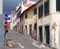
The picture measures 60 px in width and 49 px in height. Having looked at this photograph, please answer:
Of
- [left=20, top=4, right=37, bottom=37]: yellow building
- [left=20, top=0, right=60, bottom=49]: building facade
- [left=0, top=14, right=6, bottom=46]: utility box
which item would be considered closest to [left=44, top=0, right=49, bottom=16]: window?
[left=20, top=0, right=60, bottom=49]: building facade

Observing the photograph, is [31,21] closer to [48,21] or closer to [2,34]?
[48,21]

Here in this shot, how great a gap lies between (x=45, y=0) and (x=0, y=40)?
11190mm

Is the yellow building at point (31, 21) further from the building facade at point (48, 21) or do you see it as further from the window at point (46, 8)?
the window at point (46, 8)

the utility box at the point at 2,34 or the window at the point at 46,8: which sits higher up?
the window at the point at 46,8

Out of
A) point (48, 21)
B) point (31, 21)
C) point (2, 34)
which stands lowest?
point (2, 34)

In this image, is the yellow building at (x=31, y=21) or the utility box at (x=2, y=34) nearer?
the utility box at (x=2, y=34)

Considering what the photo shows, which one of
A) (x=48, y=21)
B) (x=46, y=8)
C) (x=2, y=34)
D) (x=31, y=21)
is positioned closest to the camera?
(x=2, y=34)

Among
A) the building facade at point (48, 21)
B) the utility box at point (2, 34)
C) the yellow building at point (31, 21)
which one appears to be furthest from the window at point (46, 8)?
the utility box at point (2, 34)

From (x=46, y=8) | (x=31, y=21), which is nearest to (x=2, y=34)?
(x=46, y=8)

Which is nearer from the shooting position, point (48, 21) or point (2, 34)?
point (2, 34)

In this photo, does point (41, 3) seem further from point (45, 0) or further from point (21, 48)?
point (21, 48)

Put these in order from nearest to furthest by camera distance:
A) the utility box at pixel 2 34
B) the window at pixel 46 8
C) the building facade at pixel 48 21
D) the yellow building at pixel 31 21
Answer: the utility box at pixel 2 34, the building facade at pixel 48 21, the window at pixel 46 8, the yellow building at pixel 31 21

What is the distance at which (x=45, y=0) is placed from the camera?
1506 inches

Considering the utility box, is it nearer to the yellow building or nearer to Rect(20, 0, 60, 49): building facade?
Rect(20, 0, 60, 49): building facade
